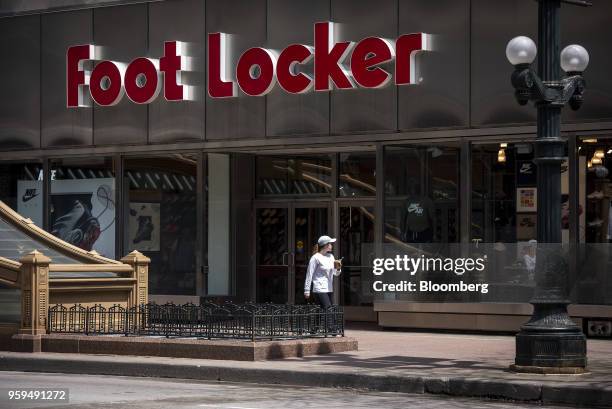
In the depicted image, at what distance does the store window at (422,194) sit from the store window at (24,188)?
9.32m

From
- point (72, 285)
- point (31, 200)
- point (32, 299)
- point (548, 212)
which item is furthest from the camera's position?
point (31, 200)

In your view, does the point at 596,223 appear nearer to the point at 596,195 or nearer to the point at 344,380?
the point at 596,195

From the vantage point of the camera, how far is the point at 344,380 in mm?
15477

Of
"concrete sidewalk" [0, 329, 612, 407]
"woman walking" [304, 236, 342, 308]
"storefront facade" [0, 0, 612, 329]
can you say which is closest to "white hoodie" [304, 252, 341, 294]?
"woman walking" [304, 236, 342, 308]

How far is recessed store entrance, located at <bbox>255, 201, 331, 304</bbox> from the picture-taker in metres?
26.6

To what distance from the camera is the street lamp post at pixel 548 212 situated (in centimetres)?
1521

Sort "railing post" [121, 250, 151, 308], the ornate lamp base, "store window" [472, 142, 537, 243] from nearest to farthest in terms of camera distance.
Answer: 1. the ornate lamp base
2. "railing post" [121, 250, 151, 308]
3. "store window" [472, 142, 537, 243]

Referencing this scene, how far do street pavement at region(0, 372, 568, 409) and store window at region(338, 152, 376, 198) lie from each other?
31.9ft

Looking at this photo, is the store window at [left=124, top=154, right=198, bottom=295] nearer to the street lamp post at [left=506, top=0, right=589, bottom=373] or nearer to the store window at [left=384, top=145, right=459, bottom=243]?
the store window at [left=384, top=145, right=459, bottom=243]

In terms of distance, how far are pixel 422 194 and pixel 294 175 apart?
13.6 ft

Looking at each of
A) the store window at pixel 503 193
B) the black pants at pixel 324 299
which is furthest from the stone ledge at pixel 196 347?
the store window at pixel 503 193

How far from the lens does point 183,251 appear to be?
2678cm

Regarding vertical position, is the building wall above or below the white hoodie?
above

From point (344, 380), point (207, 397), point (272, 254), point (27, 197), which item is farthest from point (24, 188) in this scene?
point (207, 397)
